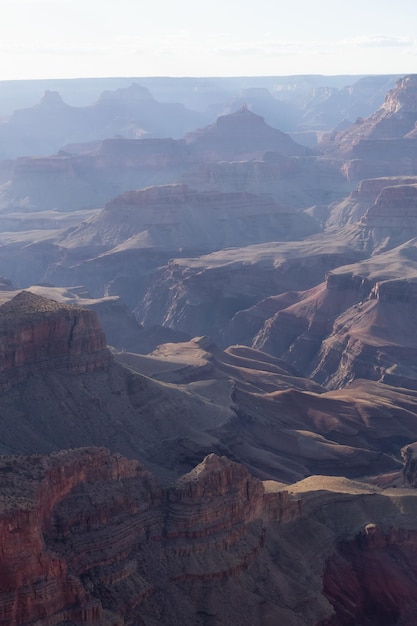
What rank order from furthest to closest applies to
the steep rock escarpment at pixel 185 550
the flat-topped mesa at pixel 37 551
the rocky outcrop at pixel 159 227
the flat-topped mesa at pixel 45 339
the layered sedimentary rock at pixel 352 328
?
the rocky outcrop at pixel 159 227 → the layered sedimentary rock at pixel 352 328 → the flat-topped mesa at pixel 45 339 → the steep rock escarpment at pixel 185 550 → the flat-topped mesa at pixel 37 551

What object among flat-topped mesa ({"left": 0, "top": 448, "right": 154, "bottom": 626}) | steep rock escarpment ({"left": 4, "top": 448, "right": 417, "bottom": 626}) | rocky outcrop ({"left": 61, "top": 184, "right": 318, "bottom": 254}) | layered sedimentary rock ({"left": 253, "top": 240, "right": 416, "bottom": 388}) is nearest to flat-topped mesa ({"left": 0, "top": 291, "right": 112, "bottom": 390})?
steep rock escarpment ({"left": 4, "top": 448, "right": 417, "bottom": 626})

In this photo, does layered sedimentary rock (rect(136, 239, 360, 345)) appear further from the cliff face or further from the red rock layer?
the cliff face

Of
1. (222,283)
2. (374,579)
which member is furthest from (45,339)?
(222,283)

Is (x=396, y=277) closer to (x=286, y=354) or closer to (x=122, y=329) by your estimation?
(x=286, y=354)

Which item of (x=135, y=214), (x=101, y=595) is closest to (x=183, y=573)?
(x=101, y=595)

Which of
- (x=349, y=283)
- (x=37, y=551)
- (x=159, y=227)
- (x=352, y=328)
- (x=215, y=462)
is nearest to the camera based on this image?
(x=37, y=551)

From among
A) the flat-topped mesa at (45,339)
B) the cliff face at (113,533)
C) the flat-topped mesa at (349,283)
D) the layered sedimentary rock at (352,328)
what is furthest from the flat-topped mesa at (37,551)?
the flat-topped mesa at (349,283)

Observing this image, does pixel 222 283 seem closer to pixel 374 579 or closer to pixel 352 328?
pixel 352 328

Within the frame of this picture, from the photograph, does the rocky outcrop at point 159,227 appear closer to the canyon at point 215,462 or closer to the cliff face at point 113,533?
the canyon at point 215,462
